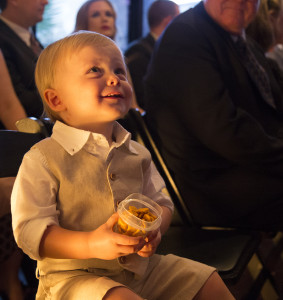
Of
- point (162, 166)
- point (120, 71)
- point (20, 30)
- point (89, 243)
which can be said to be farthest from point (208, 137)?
point (20, 30)

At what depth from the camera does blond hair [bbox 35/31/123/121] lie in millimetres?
1095

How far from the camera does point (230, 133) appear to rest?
1783mm

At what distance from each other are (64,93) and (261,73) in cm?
134

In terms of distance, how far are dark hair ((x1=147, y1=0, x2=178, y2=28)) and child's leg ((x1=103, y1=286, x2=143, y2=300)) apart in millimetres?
3659

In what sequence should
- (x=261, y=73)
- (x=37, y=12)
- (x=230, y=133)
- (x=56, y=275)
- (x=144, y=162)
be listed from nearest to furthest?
(x=56, y=275), (x=144, y=162), (x=230, y=133), (x=261, y=73), (x=37, y=12)

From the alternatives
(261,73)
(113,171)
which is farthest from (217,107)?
(113,171)

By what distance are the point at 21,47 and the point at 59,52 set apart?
4.84 feet

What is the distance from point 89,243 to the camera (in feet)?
3.11

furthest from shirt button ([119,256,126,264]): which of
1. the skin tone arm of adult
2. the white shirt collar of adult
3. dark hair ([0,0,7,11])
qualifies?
dark hair ([0,0,7,11])

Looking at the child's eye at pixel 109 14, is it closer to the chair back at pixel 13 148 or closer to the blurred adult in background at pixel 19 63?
the blurred adult in background at pixel 19 63

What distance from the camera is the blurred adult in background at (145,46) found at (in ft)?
12.6

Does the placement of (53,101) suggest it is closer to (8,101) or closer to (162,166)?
(162,166)

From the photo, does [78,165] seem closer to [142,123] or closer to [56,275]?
[56,275]

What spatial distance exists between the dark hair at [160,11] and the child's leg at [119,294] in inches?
144
